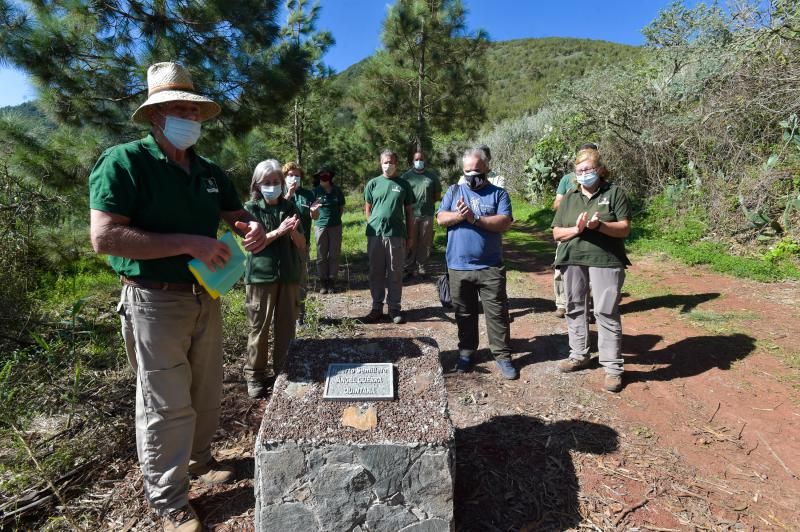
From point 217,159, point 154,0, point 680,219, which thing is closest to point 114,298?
point 217,159

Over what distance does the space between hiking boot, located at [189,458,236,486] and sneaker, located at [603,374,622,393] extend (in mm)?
2788

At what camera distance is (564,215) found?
12.7 ft

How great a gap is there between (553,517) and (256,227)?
2155 mm

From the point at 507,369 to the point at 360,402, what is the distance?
2.03 meters

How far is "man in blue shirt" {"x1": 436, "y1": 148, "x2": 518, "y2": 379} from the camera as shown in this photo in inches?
146

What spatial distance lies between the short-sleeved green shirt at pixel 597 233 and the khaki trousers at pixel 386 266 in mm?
2001

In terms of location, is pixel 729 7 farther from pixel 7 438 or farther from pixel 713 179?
pixel 7 438

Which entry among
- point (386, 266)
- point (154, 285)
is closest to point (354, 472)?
point (154, 285)

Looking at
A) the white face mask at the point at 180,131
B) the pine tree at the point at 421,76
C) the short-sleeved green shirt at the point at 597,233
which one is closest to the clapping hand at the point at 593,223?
the short-sleeved green shirt at the point at 597,233

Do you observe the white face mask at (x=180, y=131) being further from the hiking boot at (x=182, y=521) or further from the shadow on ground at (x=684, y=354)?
the shadow on ground at (x=684, y=354)

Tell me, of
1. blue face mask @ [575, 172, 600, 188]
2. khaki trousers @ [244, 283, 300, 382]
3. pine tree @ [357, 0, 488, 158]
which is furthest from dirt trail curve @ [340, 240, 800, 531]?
pine tree @ [357, 0, 488, 158]

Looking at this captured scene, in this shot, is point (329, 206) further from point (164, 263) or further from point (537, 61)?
point (537, 61)

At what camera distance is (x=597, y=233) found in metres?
3.68

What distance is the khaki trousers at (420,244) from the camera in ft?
24.6
